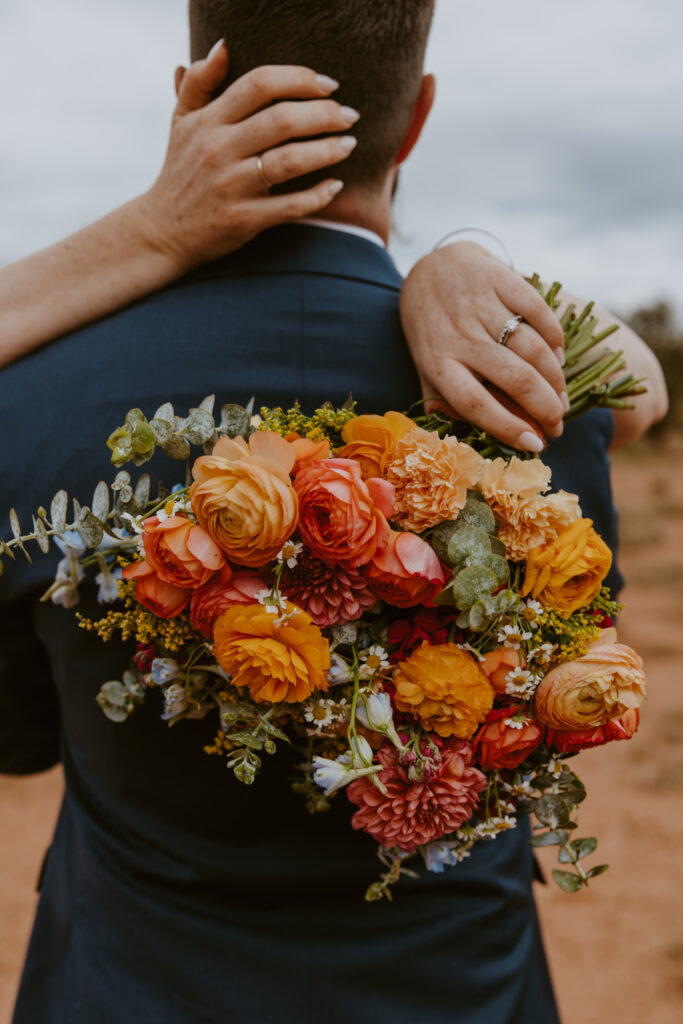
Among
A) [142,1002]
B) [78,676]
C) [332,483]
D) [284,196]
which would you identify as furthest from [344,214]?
[142,1002]

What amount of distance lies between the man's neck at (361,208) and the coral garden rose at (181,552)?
71 cm

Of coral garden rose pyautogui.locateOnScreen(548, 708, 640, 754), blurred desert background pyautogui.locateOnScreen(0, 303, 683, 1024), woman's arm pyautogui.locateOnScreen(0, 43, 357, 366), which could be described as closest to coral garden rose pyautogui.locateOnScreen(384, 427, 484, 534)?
coral garden rose pyautogui.locateOnScreen(548, 708, 640, 754)

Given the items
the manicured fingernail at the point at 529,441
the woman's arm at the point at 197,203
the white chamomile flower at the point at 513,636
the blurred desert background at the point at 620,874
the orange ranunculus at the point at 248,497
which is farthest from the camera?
the blurred desert background at the point at 620,874

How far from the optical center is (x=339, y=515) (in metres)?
0.99

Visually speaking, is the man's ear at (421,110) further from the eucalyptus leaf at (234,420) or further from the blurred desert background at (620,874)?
the blurred desert background at (620,874)

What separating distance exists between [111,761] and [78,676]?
17 cm

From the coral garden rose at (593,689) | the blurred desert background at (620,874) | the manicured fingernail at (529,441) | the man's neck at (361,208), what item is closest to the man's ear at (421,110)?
the man's neck at (361,208)

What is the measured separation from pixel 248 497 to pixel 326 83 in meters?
0.76

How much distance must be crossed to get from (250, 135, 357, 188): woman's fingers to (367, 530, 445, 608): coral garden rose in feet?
2.09

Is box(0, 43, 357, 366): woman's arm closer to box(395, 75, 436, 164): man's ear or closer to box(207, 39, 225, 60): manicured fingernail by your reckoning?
box(207, 39, 225, 60): manicured fingernail

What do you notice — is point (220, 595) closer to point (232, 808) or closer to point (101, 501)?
point (101, 501)

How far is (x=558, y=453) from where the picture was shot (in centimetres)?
144

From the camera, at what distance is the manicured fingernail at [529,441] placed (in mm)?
1201

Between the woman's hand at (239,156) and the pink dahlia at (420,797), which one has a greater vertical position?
the woman's hand at (239,156)
